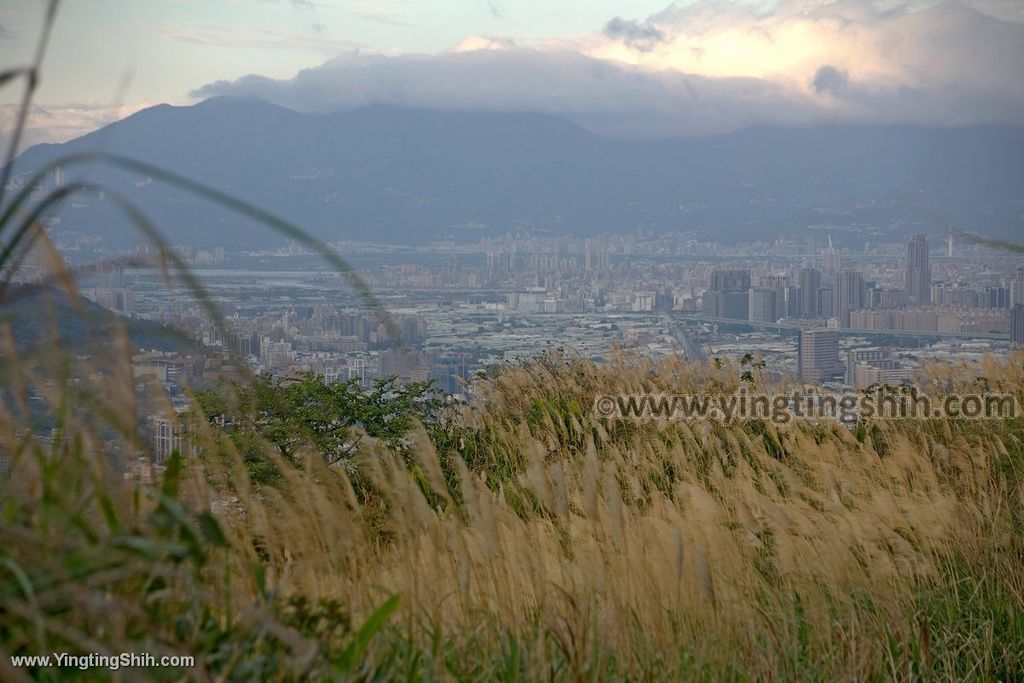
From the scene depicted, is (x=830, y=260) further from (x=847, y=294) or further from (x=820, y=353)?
(x=820, y=353)

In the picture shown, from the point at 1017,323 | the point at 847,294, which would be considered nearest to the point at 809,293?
the point at 847,294

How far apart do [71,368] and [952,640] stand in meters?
3.42

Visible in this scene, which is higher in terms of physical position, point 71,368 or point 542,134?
point 542,134

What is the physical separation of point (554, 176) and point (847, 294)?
97.6 feet

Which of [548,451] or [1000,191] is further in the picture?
[1000,191]

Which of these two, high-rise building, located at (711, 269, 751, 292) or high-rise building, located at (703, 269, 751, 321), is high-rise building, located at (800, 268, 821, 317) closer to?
high-rise building, located at (703, 269, 751, 321)

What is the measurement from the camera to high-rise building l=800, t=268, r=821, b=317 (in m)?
18.5

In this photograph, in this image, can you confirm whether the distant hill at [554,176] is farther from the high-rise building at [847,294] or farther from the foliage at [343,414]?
the foliage at [343,414]

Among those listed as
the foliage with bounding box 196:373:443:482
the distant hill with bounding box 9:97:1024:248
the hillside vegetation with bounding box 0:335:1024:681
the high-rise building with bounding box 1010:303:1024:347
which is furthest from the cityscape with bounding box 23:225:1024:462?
the distant hill with bounding box 9:97:1024:248

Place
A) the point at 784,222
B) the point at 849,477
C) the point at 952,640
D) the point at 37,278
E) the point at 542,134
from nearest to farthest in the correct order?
the point at 37,278, the point at 952,640, the point at 849,477, the point at 784,222, the point at 542,134

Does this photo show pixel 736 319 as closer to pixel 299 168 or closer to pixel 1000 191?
pixel 1000 191

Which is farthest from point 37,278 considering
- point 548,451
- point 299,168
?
point 299,168

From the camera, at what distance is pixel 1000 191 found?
18547mm

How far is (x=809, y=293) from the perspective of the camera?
18.8 m
